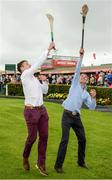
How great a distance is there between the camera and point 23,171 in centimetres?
1047

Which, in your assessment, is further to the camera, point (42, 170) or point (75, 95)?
point (75, 95)

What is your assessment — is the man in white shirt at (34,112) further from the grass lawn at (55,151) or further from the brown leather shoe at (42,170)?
the grass lawn at (55,151)

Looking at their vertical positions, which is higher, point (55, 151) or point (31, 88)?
point (31, 88)

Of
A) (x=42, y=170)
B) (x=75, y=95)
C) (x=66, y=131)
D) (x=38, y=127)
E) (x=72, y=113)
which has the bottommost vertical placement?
(x=42, y=170)

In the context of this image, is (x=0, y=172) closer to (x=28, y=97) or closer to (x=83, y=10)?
(x=28, y=97)

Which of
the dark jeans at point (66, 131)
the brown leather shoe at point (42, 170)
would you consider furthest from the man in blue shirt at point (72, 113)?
the brown leather shoe at point (42, 170)

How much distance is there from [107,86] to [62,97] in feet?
14.3

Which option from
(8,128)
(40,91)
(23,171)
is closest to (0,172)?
(23,171)

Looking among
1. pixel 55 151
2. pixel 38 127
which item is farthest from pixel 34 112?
pixel 55 151

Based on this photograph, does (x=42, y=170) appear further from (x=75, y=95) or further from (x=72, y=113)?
(x=75, y=95)

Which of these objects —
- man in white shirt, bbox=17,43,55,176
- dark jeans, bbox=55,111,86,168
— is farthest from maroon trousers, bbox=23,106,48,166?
dark jeans, bbox=55,111,86,168

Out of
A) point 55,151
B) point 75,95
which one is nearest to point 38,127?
point 75,95

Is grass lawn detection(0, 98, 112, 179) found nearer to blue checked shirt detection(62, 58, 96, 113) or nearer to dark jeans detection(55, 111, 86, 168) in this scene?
dark jeans detection(55, 111, 86, 168)

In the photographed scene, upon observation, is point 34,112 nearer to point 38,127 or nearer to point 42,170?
Result: point 38,127
